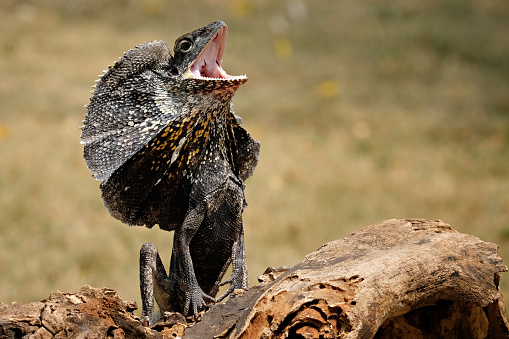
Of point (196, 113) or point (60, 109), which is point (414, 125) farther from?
point (196, 113)

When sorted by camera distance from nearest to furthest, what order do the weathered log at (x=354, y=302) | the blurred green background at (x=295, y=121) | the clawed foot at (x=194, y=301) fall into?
1. the weathered log at (x=354, y=302)
2. the clawed foot at (x=194, y=301)
3. the blurred green background at (x=295, y=121)

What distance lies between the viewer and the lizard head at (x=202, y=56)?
163cm

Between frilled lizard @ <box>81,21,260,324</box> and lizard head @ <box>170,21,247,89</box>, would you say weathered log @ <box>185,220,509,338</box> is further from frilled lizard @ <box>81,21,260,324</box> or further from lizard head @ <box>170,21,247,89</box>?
lizard head @ <box>170,21,247,89</box>

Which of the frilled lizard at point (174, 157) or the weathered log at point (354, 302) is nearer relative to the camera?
the weathered log at point (354, 302)

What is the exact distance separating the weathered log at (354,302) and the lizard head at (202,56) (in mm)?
539

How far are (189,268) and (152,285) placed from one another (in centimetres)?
14

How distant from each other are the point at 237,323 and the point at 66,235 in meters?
2.03

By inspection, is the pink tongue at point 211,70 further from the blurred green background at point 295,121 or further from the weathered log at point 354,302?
the blurred green background at point 295,121

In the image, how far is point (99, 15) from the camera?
572cm

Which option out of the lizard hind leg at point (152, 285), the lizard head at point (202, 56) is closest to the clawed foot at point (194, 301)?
the lizard hind leg at point (152, 285)

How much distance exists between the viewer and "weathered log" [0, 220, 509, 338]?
139cm

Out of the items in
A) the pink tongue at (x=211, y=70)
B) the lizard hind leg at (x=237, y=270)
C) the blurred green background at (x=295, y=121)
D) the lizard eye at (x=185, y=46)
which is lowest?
the lizard hind leg at (x=237, y=270)

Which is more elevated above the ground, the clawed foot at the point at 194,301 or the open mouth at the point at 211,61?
the open mouth at the point at 211,61

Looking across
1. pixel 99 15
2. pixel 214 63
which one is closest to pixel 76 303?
pixel 214 63
